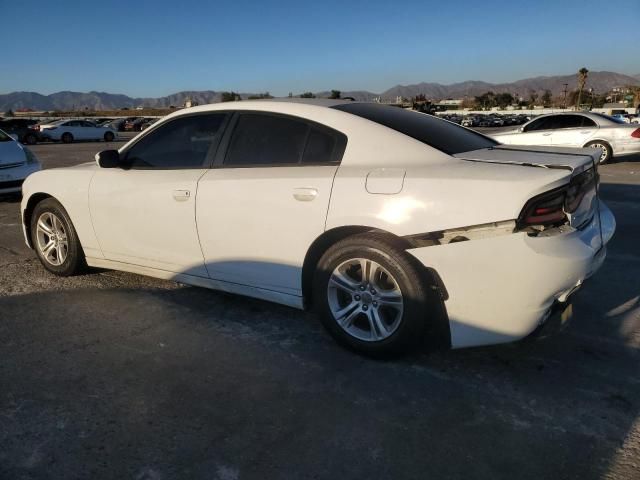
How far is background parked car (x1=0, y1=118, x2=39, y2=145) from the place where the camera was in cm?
3069

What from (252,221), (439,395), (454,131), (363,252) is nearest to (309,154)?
(252,221)

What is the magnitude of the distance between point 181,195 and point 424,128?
171cm

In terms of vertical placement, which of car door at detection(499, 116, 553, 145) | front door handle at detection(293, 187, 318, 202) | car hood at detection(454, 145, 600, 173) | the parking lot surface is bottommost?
the parking lot surface

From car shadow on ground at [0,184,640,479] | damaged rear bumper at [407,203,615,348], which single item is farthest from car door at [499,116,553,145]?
damaged rear bumper at [407,203,615,348]

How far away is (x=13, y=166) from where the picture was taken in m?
8.48

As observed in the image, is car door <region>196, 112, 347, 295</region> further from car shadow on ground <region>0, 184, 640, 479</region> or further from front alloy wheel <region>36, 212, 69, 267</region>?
front alloy wheel <region>36, 212, 69, 267</region>

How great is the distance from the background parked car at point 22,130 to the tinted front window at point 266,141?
103 feet

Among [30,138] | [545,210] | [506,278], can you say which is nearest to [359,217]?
[506,278]

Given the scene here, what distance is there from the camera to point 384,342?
2.92 m

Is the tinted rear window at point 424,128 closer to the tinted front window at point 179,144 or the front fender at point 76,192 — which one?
the tinted front window at point 179,144

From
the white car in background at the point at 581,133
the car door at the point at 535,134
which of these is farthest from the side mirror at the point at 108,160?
the car door at the point at 535,134

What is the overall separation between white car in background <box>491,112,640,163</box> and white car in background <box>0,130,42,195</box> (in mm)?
10204

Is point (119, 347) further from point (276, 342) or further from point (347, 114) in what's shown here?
point (347, 114)

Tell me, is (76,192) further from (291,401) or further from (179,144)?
(291,401)
